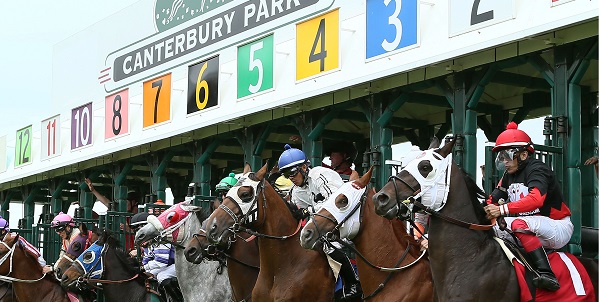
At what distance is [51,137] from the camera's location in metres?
18.0

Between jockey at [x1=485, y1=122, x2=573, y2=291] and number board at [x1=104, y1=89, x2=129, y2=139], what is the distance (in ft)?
29.8

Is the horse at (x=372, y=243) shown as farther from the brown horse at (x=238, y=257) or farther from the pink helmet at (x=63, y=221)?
the pink helmet at (x=63, y=221)

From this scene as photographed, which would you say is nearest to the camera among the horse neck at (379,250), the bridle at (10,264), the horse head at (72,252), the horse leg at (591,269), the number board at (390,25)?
the horse leg at (591,269)

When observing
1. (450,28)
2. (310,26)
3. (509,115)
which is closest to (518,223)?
(450,28)

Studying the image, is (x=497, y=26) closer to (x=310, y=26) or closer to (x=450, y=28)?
(x=450, y=28)

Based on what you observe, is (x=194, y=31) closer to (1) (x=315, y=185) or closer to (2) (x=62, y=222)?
(2) (x=62, y=222)

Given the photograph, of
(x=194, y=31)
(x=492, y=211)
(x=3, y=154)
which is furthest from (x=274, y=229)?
(x=3, y=154)

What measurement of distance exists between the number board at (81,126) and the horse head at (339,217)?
929 cm

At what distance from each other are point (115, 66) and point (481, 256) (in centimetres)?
1083

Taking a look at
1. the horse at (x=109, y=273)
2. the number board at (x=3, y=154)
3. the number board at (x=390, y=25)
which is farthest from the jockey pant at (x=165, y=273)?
the number board at (x=3, y=154)

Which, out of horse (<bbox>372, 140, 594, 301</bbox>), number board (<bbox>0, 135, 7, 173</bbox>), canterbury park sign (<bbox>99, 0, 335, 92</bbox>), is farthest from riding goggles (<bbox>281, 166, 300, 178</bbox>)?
number board (<bbox>0, 135, 7, 173</bbox>)

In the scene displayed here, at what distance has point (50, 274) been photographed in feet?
43.2

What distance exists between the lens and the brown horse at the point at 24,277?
13.0 meters

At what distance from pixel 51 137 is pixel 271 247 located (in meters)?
10.2
